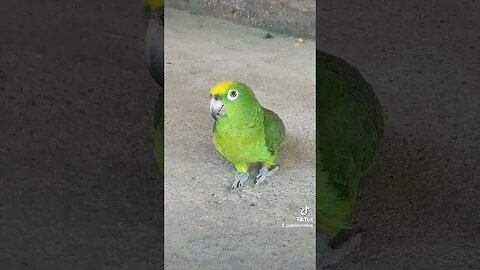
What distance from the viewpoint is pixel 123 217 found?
74cm

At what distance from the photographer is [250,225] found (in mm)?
Answer: 686

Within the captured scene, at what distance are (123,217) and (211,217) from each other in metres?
0.13

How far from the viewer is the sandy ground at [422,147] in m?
0.74

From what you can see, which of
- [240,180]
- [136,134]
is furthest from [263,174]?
[136,134]

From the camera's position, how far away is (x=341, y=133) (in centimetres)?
69

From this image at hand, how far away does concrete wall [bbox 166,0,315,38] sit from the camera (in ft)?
2.21

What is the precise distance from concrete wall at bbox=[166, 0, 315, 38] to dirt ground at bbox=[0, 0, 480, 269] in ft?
0.17

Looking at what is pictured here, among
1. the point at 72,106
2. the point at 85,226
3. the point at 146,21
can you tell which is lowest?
the point at 85,226

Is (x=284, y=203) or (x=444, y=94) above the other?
(x=444, y=94)

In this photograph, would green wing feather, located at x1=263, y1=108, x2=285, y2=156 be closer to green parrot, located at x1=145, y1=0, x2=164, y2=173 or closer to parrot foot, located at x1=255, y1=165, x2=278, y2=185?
parrot foot, located at x1=255, y1=165, x2=278, y2=185

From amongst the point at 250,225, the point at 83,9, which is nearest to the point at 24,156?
the point at 83,9

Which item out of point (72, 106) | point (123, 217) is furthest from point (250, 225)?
point (72, 106)

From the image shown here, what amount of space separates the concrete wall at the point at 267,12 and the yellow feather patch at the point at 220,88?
0.08m

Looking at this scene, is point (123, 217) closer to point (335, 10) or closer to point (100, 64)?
point (100, 64)
